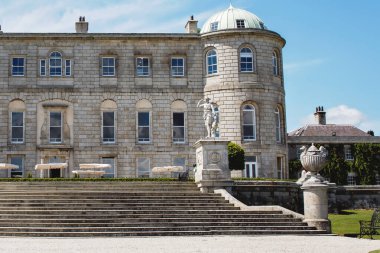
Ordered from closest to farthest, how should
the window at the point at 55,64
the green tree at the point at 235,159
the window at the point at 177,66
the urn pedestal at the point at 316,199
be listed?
the urn pedestal at the point at 316,199, the green tree at the point at 235,159, the window at the point at 55,64, the window at the point at 177,66

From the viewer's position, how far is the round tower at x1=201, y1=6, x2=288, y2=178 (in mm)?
40250

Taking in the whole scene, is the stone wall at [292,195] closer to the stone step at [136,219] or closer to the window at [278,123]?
the window at [278,123]

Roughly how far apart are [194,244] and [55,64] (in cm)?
2585

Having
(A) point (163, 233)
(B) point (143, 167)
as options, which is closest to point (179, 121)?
(B) point (143, 167)

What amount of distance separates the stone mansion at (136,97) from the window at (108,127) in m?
0.07

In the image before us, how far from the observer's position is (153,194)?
27172 mm

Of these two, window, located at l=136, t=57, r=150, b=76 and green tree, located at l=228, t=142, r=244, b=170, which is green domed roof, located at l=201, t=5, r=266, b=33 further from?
green tree, located at l=228, t=142, r=244, b=170

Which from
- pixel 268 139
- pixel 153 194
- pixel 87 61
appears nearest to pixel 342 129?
pixel 268 139

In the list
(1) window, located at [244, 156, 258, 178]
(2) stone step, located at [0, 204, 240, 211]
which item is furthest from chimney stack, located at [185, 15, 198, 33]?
(2) stone step, located at [0, 204, 240, 211]

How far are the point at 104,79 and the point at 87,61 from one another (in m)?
1.64

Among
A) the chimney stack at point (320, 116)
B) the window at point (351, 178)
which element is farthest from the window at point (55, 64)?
the chimney stack at point (320, 116)

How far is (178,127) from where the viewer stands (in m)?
41.4

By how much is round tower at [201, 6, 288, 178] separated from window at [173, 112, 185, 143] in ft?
7.50

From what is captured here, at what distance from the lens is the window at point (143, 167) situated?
133ft
